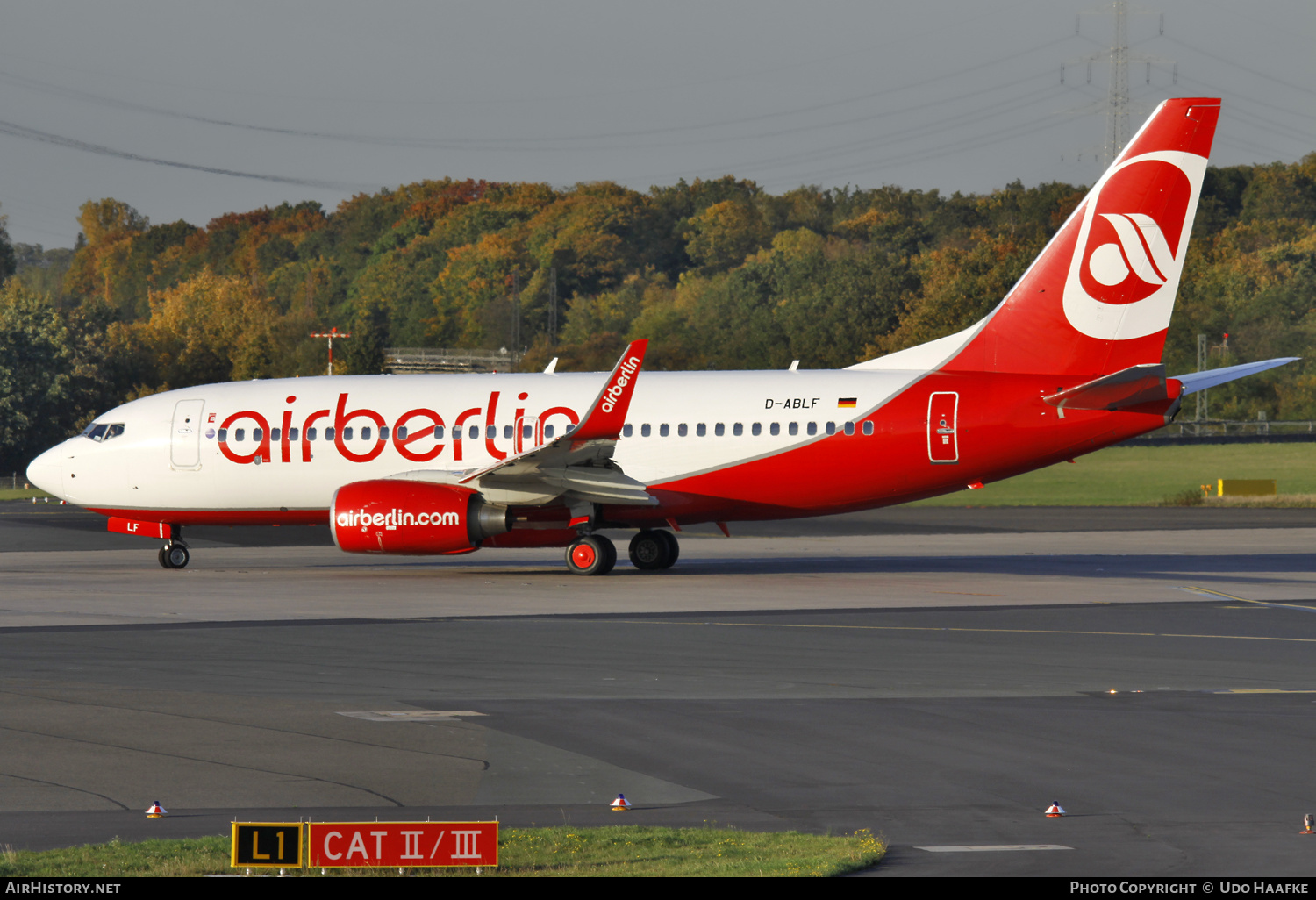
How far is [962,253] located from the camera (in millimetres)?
87375

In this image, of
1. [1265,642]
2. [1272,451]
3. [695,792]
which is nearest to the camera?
[695,792]

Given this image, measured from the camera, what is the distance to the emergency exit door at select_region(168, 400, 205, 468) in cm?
2792

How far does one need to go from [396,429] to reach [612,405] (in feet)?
18.2

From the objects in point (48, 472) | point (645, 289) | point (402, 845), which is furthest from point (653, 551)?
point (645, 289)

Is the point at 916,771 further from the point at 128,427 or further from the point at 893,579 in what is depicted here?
the point at 128,427

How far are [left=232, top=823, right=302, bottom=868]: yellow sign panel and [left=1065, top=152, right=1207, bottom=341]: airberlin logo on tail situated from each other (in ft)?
69.3

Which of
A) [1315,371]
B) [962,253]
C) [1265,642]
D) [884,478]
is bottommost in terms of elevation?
[1265,642]

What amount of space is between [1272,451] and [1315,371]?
712 inches

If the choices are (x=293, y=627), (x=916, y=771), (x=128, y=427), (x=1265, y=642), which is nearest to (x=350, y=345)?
(x=128, y=427)

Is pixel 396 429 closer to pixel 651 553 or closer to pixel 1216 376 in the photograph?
pixel 651 553

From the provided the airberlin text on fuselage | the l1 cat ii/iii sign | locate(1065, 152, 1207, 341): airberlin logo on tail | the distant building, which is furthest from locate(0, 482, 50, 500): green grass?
the l1 cat ii/iii sign

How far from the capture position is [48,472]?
29.0 metres

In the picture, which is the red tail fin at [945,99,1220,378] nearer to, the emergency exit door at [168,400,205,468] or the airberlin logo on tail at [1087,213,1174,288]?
the airberlin logo on tail at [1087,213,1174,288]

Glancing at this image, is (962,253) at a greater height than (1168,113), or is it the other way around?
(962,253)
